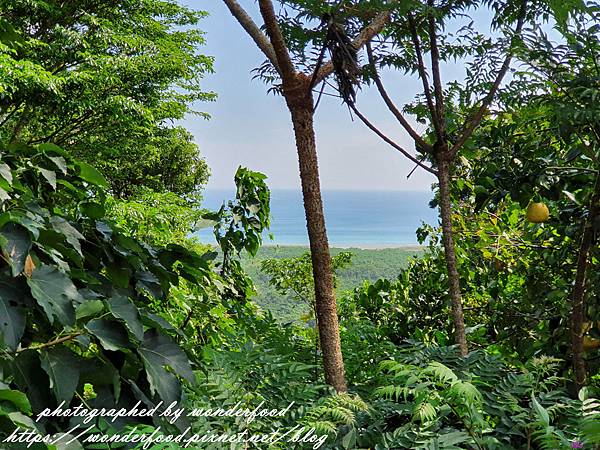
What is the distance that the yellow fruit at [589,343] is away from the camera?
120 cm

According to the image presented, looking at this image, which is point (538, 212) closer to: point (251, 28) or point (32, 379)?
point (251, 28)

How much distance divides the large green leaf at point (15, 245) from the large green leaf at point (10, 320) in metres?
0.03

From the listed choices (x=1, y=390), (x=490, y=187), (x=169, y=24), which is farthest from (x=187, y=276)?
(x=169, y=24)

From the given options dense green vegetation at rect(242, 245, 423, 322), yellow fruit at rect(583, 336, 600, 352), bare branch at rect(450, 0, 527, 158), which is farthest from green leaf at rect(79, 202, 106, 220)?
dense green vegetation at rect(242, 245, 423, 322)

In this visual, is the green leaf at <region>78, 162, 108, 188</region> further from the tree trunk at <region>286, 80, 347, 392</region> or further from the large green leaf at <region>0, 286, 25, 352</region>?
the tree trunk at <region>286, 80, 347, 392</region>

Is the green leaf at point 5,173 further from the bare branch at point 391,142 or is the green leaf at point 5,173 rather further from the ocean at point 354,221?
the bare branch at point 391,142

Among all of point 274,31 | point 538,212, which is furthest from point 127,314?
point 538,212

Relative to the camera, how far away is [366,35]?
1.30 meters

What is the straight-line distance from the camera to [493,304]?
5.64 feet

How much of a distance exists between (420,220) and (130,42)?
17.8 ft

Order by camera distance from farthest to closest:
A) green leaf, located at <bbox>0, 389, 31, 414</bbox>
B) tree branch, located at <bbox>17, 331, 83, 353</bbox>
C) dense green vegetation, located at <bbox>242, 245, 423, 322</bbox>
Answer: dense green vegetation, located at <bbox>242, 245, 423, 322</bbox>, tree branch, located at <bbox>17, 331, 83, 353</bbox>, green leaf, located at <bbox>0, 389, 31, 414</bbox>

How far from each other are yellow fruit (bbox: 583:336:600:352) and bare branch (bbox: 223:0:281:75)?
990mm

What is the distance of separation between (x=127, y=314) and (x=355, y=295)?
1.71 metres

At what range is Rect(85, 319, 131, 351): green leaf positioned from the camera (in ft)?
1.90
